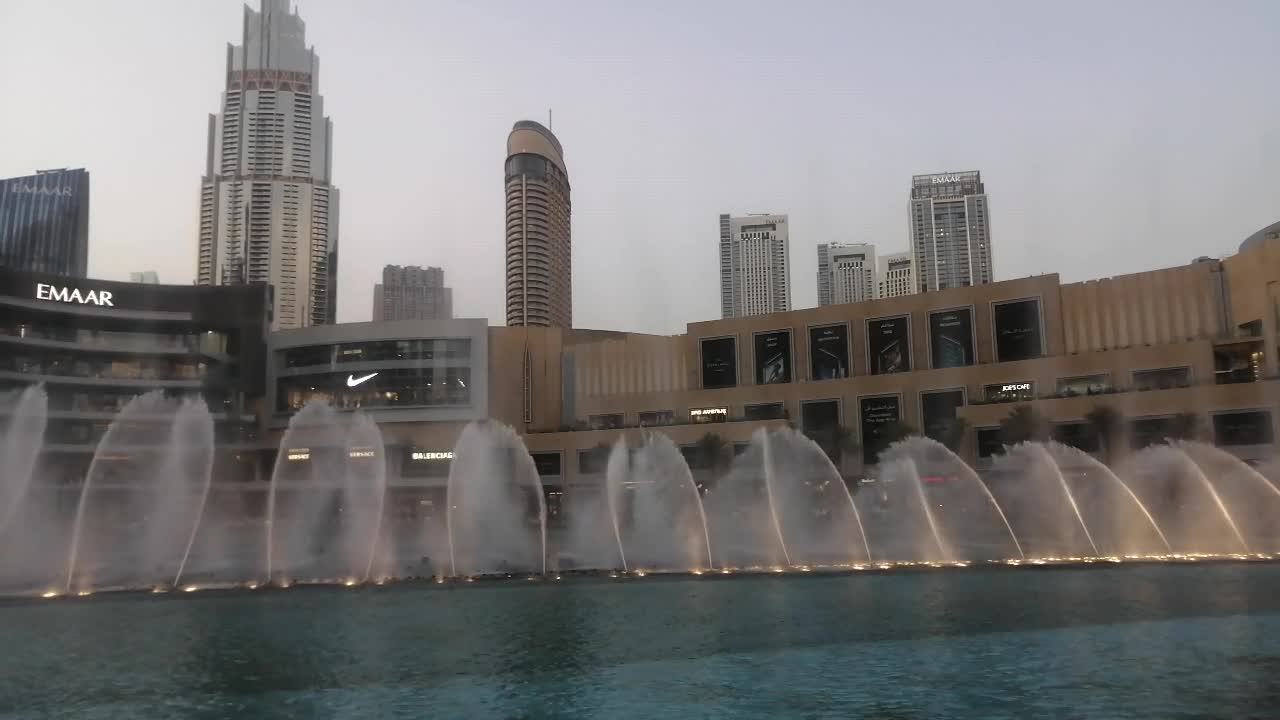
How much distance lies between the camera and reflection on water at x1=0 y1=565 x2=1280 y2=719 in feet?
55.1

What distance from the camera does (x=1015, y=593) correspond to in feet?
94.0

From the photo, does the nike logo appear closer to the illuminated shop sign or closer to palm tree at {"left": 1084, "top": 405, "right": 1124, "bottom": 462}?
the illuminated shop sign

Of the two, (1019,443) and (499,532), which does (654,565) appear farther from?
(1019,443)

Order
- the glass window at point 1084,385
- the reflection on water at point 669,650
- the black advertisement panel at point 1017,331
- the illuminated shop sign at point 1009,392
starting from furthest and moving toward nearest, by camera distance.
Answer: the black advertisement panel at point 1017,331 → the illuminated shop sign at point 1009,392 → the glass window at point 1084,385 → the reflection on water at point 669,650

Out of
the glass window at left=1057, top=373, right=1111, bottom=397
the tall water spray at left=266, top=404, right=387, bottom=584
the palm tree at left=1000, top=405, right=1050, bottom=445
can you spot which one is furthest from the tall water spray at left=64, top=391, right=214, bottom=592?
the glass window at left=1057, top=373, right=1111, bottom=397

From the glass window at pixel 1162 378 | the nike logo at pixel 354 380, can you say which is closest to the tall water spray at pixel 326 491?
the nike logo at pixel 354 380

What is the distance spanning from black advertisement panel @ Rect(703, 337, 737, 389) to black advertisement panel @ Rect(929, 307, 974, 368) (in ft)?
63.1

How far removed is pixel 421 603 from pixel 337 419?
69654 mm

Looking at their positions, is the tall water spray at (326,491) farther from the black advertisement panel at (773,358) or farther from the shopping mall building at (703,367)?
the black advertisement panel at (773,358)

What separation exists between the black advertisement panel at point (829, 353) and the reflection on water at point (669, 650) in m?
53.8

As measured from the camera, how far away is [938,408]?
7881 centimetres

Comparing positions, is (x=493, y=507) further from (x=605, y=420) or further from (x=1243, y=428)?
(x=1243, y=428)

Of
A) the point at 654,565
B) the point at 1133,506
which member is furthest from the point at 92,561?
the point at 1133,506

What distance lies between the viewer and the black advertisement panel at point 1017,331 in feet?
248
